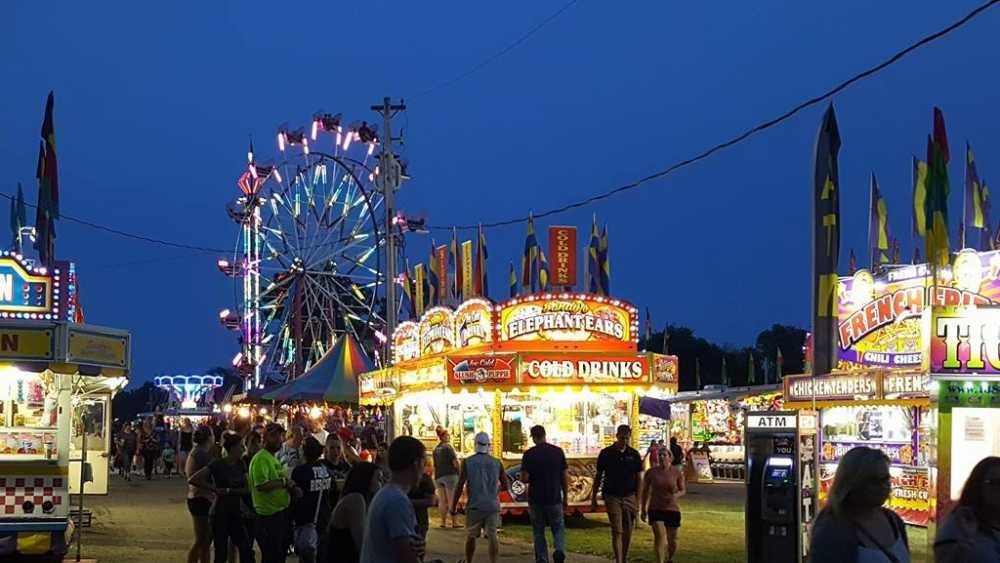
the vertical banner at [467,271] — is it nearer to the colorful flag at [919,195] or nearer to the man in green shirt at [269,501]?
the colorful flag at [919,195]

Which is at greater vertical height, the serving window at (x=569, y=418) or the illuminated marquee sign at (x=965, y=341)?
the illuminated marquee sign at (x=965, y=341)

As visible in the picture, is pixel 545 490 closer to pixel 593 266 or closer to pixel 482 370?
pixel 482 370

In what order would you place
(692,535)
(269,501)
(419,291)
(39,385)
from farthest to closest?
(419,291) < (692,535) < (39,385) < (269,501)

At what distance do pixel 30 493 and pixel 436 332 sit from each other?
13398mm

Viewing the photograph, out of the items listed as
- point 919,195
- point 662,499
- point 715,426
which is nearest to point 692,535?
point 662,499

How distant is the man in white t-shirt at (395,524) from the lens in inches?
239

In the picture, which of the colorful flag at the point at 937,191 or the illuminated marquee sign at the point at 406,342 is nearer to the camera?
the colorful flag at the point at 937,191

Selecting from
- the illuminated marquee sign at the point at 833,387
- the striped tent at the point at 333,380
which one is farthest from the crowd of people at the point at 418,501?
the striped tent at the point at 333,380

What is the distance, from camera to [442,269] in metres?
32.8

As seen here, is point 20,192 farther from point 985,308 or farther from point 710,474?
point 710,474

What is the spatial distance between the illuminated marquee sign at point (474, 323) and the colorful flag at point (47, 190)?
307 inches

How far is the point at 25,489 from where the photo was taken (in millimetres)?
14102

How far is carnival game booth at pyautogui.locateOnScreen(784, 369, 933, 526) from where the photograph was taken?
69.4 ft

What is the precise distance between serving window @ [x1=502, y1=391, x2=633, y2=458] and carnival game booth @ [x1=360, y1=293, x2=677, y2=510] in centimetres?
2
